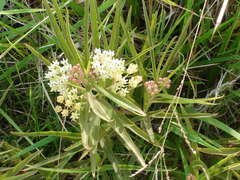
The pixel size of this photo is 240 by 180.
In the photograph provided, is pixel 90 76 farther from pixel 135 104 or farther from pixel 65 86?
pixel 135 104

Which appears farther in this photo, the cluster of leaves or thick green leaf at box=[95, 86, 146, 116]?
the cluster of leaves

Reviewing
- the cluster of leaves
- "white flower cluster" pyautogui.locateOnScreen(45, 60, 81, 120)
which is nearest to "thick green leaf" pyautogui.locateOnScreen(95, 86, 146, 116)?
the cluster of leaves

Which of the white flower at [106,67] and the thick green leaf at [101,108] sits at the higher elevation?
the white flower at [106,67]

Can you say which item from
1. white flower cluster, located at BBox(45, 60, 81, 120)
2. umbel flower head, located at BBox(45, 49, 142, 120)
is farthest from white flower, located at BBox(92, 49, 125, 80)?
white flower cluster, located at BBox(45, 60, 81, 120)

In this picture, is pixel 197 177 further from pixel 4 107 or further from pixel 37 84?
pixel 4 107

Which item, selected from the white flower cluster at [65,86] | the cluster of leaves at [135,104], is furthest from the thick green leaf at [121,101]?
the white flower cluster at [65,86]

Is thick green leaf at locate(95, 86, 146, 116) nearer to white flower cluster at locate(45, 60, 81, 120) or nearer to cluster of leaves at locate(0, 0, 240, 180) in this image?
cluster of leaves at locate(0, 0, 240, 180)

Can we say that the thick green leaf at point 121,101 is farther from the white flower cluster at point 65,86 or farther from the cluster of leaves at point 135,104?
the white flower cluster at point 65,86

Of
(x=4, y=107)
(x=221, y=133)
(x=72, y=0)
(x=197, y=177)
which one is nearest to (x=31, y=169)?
(x=4, y=107)

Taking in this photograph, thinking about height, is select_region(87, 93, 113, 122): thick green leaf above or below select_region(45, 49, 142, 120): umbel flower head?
below
